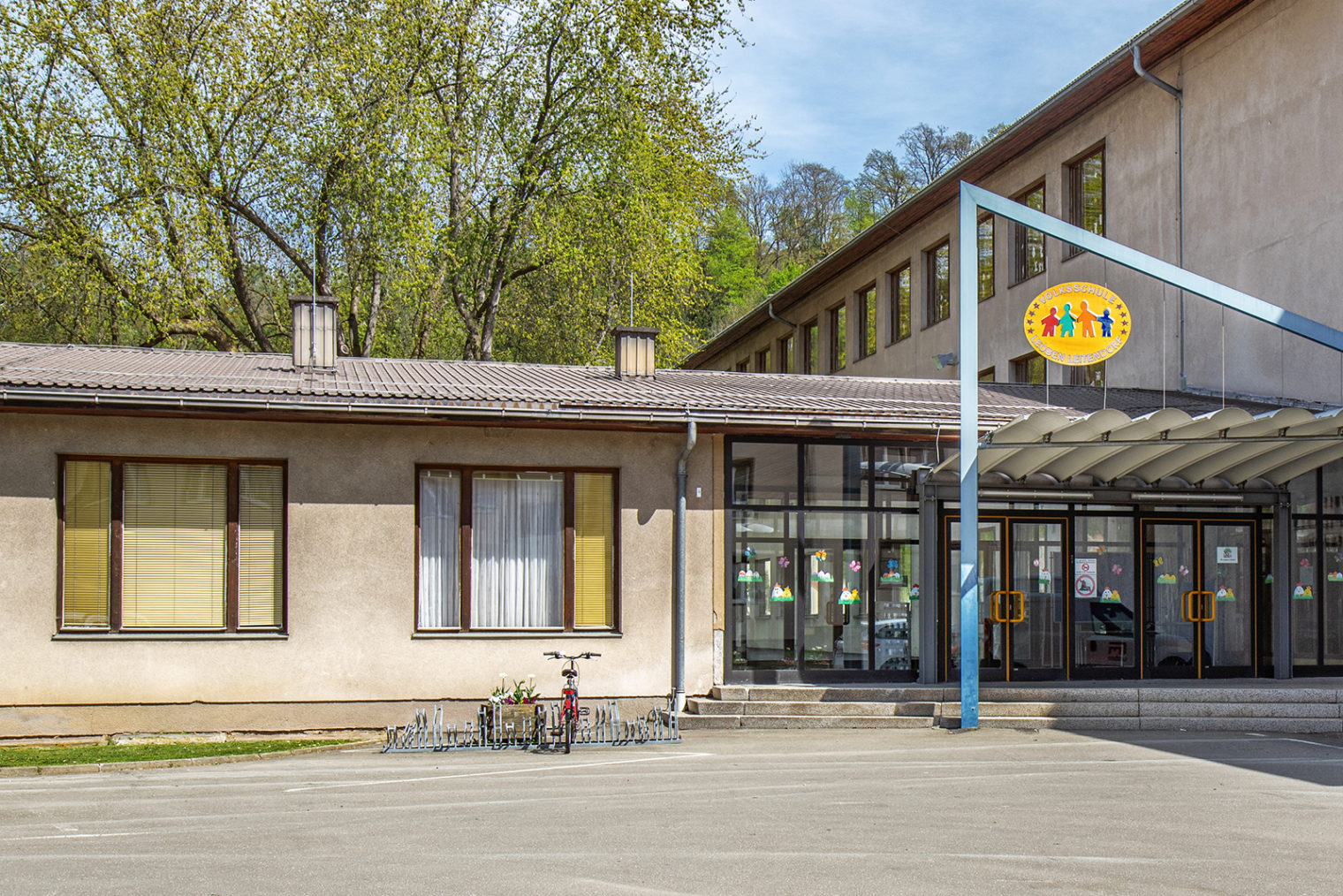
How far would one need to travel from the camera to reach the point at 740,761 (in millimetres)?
12102

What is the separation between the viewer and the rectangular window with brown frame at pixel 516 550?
15.0 metres

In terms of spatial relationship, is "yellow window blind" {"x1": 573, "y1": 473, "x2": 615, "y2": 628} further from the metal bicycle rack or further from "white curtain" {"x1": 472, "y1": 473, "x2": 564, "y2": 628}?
the metal bicycle rack

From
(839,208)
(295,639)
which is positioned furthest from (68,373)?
(839,208)

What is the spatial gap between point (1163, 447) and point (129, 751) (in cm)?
1178

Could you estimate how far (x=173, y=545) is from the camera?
14.3 metres

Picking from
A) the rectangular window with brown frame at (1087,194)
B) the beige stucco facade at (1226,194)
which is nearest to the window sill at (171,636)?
the beige stucco facade at (1226,194)

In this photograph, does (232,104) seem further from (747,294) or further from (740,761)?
(747,294)

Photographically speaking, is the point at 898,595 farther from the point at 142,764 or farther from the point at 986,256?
the point at 986,256

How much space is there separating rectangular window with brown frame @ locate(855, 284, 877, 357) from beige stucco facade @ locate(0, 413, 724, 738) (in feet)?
61.3

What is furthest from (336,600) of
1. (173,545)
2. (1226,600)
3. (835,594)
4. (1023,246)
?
(1023,246)

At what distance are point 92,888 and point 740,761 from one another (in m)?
6.37

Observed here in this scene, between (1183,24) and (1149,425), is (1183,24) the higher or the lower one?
the higher one

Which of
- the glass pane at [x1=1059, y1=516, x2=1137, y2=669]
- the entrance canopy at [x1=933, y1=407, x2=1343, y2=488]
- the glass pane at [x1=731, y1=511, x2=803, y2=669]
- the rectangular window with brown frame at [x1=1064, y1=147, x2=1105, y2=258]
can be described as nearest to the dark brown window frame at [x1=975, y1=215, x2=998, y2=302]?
the rectangular window with brown frame at [x1=1064, y1=147, x2=1105, y2=258]

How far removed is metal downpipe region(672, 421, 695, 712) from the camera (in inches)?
597
